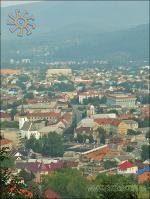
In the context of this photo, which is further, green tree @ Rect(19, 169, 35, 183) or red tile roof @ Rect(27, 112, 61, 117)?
red tile roof @ Rect(27, 112, 61, 117)

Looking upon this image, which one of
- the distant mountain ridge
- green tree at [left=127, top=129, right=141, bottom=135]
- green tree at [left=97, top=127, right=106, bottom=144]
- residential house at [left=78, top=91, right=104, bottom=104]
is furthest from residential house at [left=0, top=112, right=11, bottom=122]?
the distant mountain ridge

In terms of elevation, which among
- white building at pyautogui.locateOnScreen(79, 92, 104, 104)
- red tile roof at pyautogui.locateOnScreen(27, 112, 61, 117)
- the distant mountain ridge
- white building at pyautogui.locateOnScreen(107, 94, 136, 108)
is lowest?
red tile roof at pyautogui.locateOnScreen(27, 112, 61, 117)

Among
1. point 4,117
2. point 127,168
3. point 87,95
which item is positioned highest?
point 87,95

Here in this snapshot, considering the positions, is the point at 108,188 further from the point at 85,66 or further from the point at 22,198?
the point at 85,66

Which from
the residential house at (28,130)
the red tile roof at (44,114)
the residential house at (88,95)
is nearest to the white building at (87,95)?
the residential house at (88,95)

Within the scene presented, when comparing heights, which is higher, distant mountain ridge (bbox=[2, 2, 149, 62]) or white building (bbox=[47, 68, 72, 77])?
distant mountain ridge (bbox=[2, 2, 149, 62])

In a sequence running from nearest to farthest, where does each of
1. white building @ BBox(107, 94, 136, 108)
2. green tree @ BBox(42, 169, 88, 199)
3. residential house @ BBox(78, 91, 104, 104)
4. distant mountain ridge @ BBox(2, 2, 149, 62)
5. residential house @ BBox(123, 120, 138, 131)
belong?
green tree @ BBox(42, 169, 88, 199)
residential house @ BBox(123, 120, 138, 131)
white building @ BBox(107, 94, 136, 108)
residential house @ BBox(78, 91, 104, 104)
distant mountain ridge @ BBox(2, 2, 149, 62)

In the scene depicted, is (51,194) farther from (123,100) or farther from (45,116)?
(123,100)

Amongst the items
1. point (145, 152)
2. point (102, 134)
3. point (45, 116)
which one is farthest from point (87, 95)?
point (145, 152)

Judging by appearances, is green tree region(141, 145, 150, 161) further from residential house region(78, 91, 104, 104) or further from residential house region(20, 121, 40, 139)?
residential house region(78, 91, 104, 104)

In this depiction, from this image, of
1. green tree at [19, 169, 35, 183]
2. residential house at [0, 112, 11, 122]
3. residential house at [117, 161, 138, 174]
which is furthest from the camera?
residential house at [0, 112, 11, 122]

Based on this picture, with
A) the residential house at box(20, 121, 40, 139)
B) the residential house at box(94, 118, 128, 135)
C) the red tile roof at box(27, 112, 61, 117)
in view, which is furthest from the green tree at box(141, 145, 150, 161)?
the red tile roof at box(27, 112, 61, 117)
